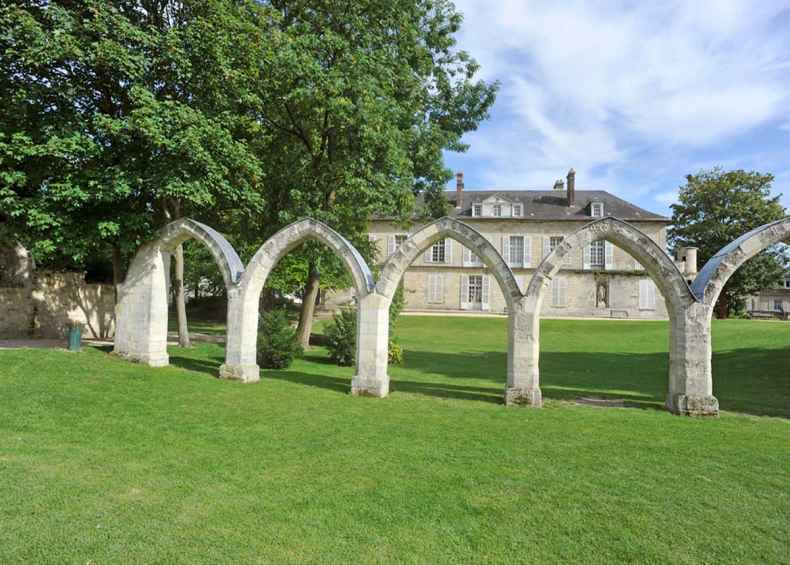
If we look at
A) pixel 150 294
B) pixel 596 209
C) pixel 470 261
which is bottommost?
pixel 150 294

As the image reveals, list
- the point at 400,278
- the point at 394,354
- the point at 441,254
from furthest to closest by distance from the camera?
1. the point at 441,254
2. the point at 394,354
3. the point at 400,278

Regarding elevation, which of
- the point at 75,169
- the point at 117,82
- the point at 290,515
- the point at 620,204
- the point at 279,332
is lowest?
the point at 290,515

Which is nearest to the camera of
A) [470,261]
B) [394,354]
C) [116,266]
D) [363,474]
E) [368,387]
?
[363,474]

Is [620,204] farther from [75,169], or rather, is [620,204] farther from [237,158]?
[75,169]

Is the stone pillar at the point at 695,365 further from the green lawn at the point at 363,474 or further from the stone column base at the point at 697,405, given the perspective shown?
the green lawn at the point at 363,474

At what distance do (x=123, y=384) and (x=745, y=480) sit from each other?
10001 mm

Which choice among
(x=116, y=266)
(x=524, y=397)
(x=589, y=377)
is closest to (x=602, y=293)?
(x=589, y=377)

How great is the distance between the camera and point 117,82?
1079 centimetres

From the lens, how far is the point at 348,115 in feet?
43.8

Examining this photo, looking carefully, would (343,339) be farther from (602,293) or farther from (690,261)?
(690,261)

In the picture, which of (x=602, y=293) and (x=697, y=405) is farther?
(x=602, y=293)

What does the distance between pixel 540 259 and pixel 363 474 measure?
31894 mm

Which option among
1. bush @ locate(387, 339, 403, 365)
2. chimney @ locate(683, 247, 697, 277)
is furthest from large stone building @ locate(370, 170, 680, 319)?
bush @ locate(387, 339, 403, 365)

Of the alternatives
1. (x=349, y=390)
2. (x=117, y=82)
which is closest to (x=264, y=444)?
(x=349, y=390)
